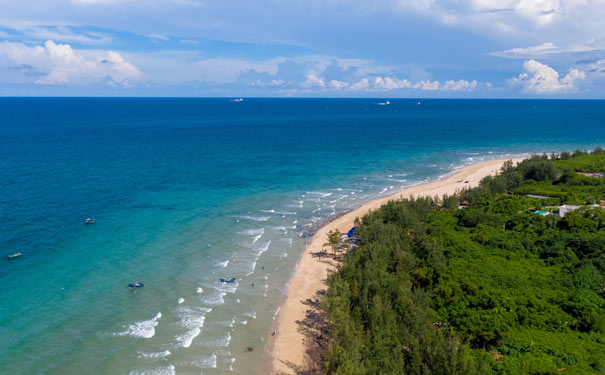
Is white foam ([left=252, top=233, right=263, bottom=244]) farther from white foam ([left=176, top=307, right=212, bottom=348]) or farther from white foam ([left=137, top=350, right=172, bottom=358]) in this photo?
white foam ([left=137, top=350, right=172, bottom=358])

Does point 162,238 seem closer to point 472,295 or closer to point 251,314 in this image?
point 251,314

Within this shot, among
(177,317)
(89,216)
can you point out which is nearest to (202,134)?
(89,216)

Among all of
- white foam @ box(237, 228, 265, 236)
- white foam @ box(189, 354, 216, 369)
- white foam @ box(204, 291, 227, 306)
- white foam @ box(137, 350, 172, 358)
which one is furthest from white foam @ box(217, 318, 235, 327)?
white foam @ box(237, 228, 265, 236)

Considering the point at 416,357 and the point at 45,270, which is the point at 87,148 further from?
the point at 416,357

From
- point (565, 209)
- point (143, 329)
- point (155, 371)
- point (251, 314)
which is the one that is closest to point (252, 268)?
point (251, 314)

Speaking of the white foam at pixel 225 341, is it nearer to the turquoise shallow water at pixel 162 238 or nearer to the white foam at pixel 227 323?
the turquoise shallow water at pixel 162 238

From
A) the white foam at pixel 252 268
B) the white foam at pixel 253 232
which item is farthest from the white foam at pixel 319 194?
the white foam at pixel 252 268
